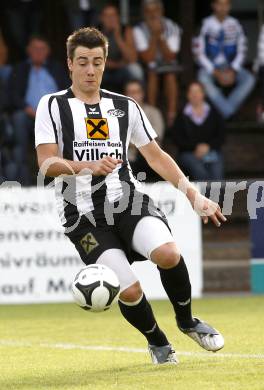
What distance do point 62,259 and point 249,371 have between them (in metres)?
6.51

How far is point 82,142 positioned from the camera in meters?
7.07

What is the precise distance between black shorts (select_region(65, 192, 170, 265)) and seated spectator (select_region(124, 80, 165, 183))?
23.3 ft

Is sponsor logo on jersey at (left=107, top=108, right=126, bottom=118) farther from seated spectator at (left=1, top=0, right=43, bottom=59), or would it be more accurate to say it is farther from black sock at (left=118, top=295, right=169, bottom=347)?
seated spectator at (left=1, top=0, right=43, bottom=59)

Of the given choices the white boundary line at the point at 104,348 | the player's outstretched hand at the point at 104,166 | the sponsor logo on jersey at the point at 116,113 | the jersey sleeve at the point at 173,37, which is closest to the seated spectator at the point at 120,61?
Result: the jersey sleeve at the point at 173,37

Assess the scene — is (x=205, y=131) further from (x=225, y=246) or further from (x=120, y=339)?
(x=120, y=339)

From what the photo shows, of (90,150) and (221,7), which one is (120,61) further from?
(90,150)

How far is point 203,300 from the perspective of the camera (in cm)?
1302

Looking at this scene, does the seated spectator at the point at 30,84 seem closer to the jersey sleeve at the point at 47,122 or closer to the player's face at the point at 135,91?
the player's face at the point at 135,91

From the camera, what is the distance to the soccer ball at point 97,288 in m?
6.65

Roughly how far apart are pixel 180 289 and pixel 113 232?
534 mm

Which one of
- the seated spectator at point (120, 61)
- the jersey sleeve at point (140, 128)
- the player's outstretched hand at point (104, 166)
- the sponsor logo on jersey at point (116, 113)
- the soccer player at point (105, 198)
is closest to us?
the player's outstretched hand at point (104, 166)

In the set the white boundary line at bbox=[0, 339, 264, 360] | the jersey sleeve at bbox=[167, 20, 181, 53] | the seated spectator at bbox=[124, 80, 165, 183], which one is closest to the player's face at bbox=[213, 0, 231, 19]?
the jersey sleeve at bbox=[167, 20, 181, 53]

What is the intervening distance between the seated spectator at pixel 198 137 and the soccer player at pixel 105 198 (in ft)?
23.8

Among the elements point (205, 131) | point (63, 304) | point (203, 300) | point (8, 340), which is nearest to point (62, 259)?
point (63, 304)
